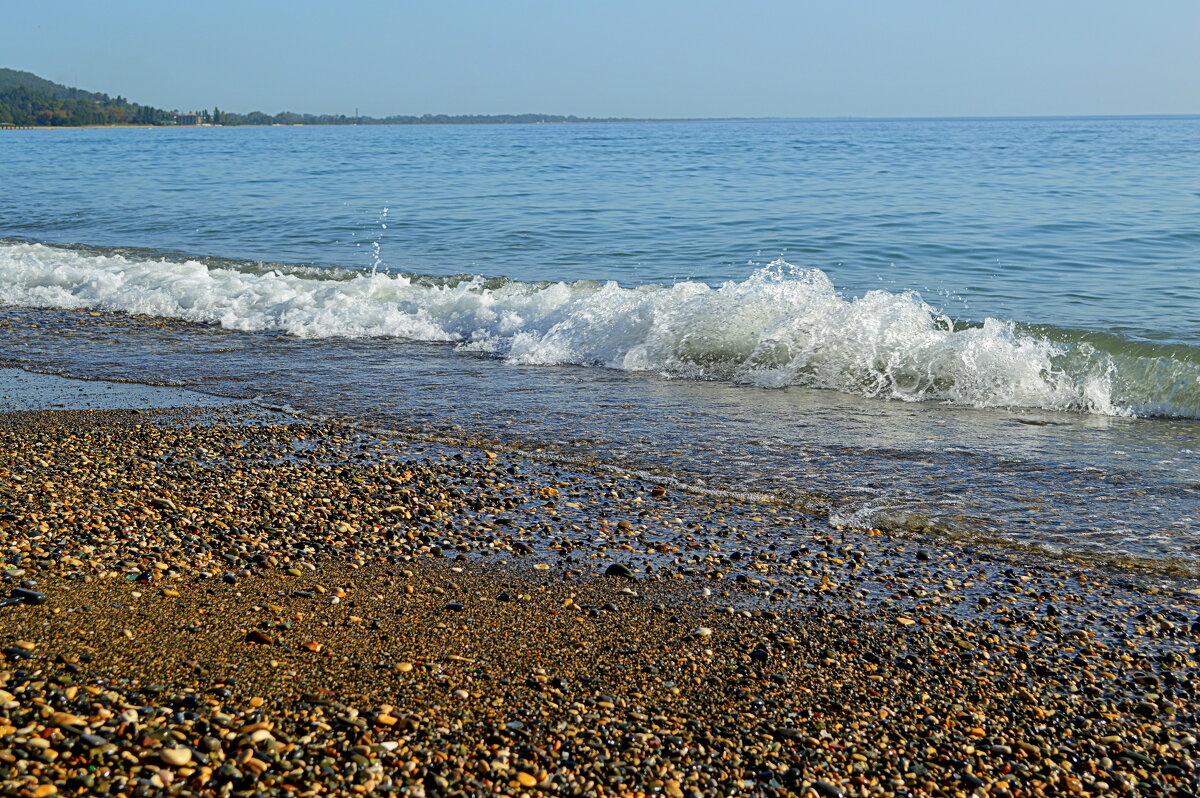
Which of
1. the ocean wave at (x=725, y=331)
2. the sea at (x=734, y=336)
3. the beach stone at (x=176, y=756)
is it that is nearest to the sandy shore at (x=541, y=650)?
the beach stone at (x=176, y=756)

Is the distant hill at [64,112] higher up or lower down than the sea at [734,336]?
higher up

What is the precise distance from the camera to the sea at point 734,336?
21.8 ft

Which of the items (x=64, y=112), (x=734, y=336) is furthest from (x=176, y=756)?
(x=64, y=112)

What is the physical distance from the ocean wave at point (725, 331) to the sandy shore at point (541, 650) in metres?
4.12

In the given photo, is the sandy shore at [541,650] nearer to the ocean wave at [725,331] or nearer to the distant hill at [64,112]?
the ocean wave at [725,331]

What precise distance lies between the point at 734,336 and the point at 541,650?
702 centimetres

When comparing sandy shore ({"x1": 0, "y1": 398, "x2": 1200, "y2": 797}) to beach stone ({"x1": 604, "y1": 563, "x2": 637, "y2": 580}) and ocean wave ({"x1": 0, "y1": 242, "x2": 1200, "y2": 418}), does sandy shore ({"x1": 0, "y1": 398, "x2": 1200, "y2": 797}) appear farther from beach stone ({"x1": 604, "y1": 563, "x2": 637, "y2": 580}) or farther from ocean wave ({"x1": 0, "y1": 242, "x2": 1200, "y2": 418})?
ocean wave ({"x1": 0, "y1": 242, "x2": 1200, "y2": 418})

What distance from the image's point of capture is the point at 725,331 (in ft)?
34.9

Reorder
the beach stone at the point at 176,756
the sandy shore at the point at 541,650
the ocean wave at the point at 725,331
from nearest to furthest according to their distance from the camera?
the beach stone at the point at 176,756, the sandy shore at the point at 541,650, the ocean wave at the point at 725,331

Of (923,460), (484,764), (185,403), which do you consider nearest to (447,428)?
(185,403)

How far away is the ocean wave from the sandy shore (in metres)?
4.12

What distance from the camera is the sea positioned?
21.8 feet

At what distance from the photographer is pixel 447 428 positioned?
7.68m

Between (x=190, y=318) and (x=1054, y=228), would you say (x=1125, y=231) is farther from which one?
(x=190, y=318)
